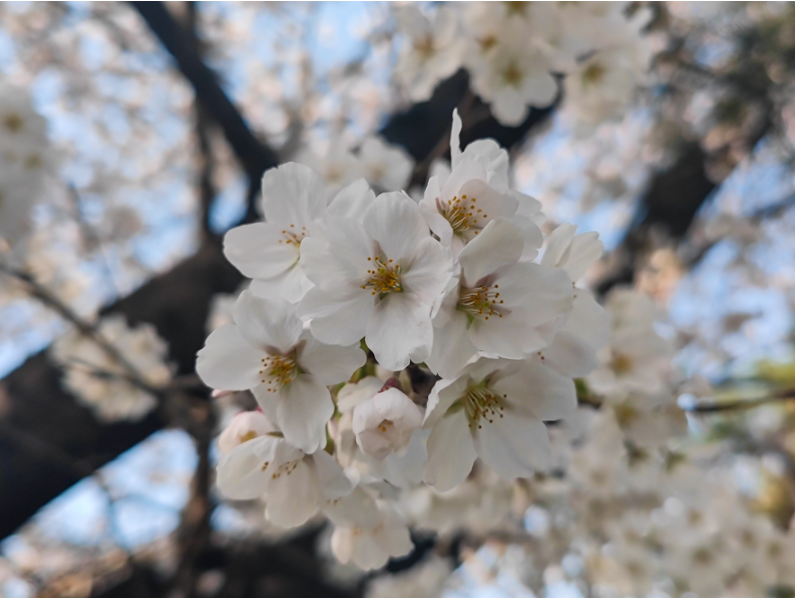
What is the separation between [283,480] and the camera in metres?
0.54

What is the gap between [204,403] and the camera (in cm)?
146

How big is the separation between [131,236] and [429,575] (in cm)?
255

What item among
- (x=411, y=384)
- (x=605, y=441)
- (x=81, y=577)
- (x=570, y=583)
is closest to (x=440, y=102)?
(x=605, y=441)

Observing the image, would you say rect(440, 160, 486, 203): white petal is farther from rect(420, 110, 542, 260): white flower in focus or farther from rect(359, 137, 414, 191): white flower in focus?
rect(359, 137, 414, 191): white flower in focus

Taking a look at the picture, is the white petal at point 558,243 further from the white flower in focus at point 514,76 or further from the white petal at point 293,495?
the white flower in focus at point 514,76

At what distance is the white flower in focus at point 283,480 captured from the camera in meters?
0.53

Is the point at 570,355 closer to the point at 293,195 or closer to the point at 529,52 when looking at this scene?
the point at 293,195

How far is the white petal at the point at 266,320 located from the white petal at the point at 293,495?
15 centimetres

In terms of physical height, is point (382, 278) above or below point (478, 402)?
above

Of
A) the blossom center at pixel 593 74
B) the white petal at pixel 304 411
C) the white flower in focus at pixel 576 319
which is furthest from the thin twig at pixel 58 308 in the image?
the blossom center at pixel 593 74

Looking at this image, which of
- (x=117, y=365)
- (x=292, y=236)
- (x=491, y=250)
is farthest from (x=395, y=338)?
(x=117, y=365)

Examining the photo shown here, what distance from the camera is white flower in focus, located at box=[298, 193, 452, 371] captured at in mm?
451

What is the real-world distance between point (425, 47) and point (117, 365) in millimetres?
1466

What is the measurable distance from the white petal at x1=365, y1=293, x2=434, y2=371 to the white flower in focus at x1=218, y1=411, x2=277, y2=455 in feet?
0.61
